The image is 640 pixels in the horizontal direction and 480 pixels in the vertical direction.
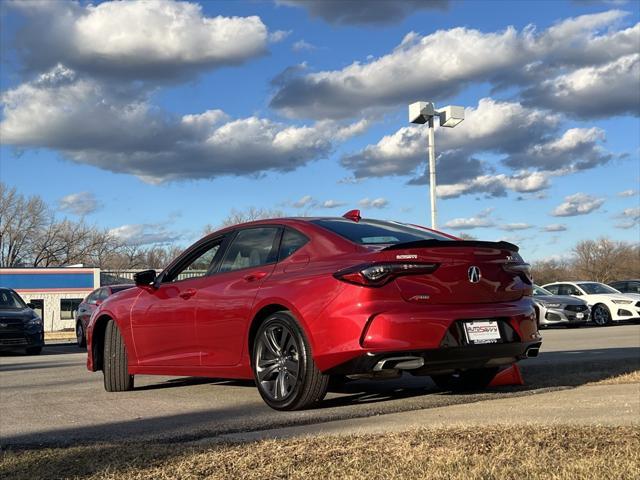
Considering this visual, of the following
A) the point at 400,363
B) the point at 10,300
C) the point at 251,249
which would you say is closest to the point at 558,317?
the point at 10,300

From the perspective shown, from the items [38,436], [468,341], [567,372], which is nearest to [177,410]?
[38,436]

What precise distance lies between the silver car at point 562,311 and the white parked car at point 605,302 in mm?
924

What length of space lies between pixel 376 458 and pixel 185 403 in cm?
318

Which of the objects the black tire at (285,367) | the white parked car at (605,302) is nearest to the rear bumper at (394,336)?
the black tire at (285,367)

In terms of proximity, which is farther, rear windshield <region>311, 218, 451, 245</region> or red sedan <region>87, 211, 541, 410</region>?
rear windshield <region>311, 218, 451, 245</region>

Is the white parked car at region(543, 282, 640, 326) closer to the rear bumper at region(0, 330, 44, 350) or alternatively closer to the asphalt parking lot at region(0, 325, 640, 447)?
the asphalt parking lot at region(0, 325, 640, 447)

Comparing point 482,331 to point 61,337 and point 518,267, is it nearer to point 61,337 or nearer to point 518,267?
point 518,267

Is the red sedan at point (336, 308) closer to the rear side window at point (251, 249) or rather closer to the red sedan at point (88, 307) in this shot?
the rear side window at point (251, 249)

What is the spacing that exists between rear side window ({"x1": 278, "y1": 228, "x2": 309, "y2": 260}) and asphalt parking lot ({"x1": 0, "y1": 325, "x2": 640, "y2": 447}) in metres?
Answer: 1.28

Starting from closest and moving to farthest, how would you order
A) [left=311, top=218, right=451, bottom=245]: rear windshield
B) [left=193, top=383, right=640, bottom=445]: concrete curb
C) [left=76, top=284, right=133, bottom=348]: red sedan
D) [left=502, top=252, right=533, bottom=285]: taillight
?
[left=193, top=383, right=640, bottom=445]: concrete curb
[left=311, top=218, right=451, bottom=245]: rear windshield
[left=502, top=252, right=533, bottom=285]: taillight
[left=76, top=284, right=133, bottom=348]: red sedan

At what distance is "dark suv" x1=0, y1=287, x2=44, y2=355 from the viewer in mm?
15125

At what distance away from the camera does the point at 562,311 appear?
2250 centimetres

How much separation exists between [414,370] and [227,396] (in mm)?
2232

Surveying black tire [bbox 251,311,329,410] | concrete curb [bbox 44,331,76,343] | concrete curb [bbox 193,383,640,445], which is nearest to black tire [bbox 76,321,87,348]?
concrete curb [bbox 44,331,76,343]
